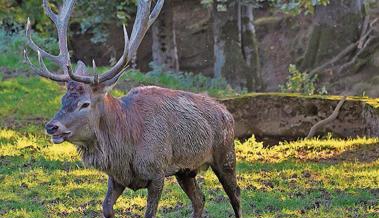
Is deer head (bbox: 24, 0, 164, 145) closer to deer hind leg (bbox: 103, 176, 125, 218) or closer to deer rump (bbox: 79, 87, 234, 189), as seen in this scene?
deer rump (bbox: 79, 87, 234, 189)

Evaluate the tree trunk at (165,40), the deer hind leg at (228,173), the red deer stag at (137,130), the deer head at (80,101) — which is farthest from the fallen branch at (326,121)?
the tree trunk at (165,40)

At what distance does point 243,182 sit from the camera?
1122 centimetres

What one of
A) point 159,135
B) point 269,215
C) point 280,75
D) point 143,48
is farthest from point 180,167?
point 143,48

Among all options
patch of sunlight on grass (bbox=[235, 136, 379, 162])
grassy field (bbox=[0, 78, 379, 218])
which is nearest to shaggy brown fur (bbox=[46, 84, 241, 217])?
grassy field (bbox=[0, 78, 379, 218])

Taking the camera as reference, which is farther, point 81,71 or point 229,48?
point 229,48

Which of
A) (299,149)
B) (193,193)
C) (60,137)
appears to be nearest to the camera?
(60,137)

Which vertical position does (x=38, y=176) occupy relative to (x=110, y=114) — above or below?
below

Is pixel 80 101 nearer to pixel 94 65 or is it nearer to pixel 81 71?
pixel 94 65

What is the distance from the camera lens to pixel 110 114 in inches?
321

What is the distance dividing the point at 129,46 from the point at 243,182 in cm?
349

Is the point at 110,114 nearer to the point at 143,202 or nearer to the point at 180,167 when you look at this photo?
the point at 180,167

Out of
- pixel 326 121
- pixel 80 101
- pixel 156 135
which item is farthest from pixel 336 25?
pixel 80 101

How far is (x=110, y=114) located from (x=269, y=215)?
91.8 inches

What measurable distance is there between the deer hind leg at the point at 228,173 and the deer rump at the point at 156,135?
8cm
